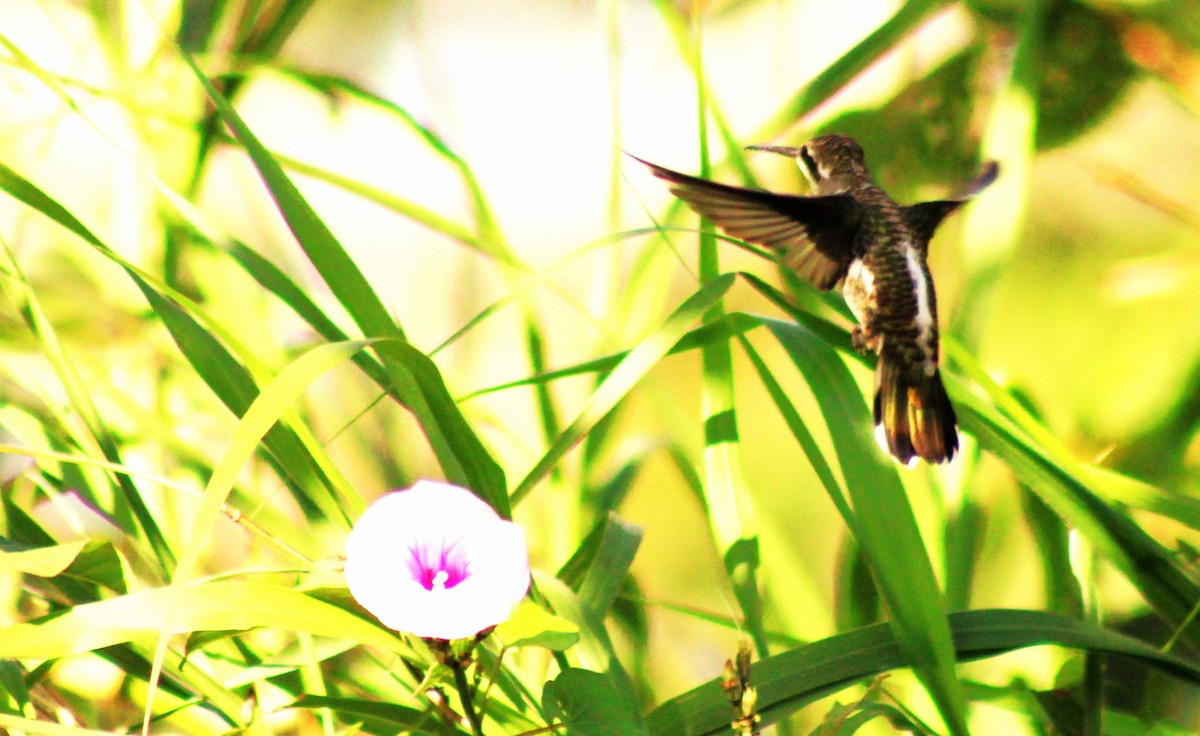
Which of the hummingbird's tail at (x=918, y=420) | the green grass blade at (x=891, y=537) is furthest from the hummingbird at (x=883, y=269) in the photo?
the green grass blade at (x=891, y=537)

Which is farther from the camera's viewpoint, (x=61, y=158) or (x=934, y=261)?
(x=61, y=158)

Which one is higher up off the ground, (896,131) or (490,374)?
(490,374)

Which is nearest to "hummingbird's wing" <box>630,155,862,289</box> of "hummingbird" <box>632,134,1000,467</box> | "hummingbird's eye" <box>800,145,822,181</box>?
"hummingbird" <box>632,134,1000,467</box>

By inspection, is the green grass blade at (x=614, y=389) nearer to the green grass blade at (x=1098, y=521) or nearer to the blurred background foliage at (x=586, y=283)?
the blurred background foliage at (x=586, y=283)

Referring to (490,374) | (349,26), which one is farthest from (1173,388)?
(349,26)

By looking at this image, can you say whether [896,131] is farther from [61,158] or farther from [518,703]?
[61,158]

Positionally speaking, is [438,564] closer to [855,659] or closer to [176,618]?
[176,618]

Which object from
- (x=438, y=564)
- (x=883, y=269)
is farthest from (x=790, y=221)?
(x=438, y=564)
